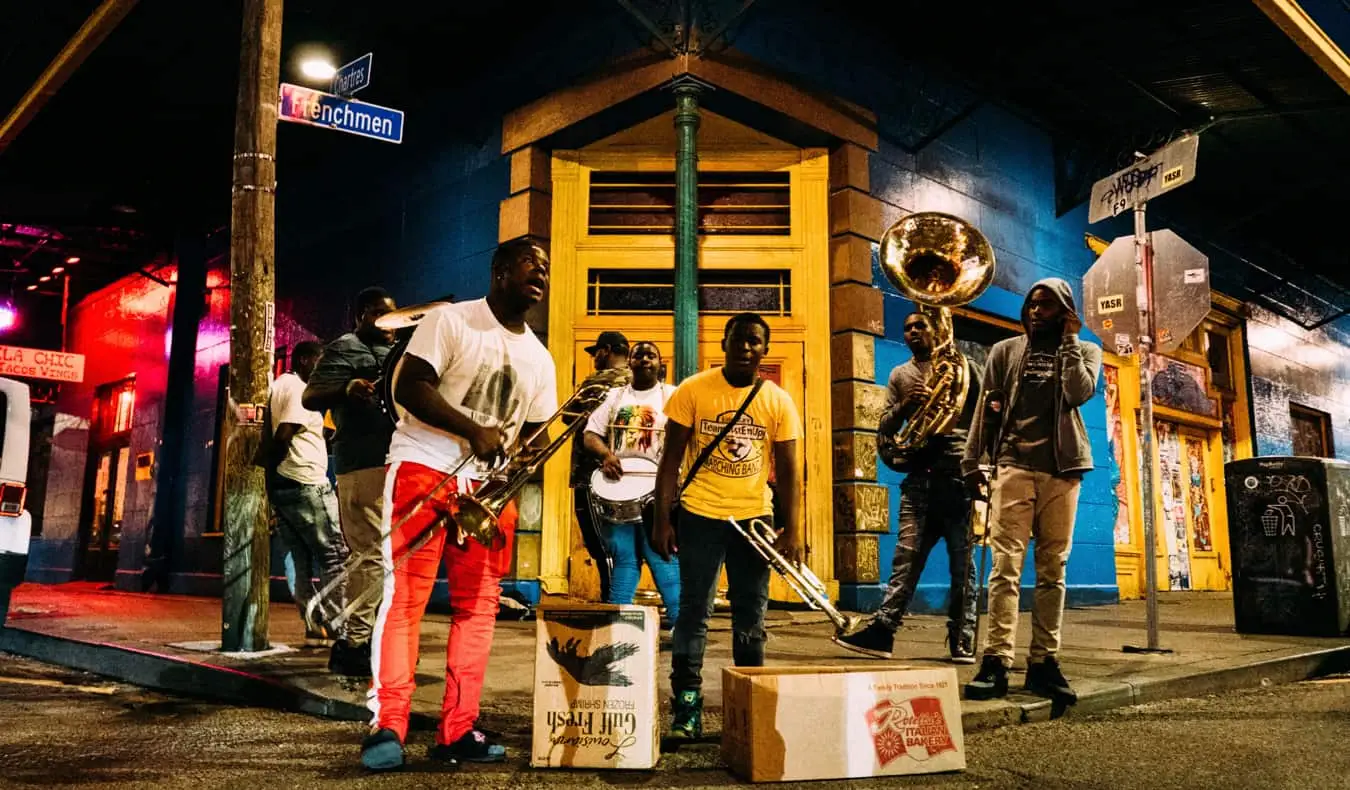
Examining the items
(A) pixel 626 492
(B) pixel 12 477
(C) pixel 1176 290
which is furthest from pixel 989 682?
(B) pixel 12 477

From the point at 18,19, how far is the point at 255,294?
6768 mm

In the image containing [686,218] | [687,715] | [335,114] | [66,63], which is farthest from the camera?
[66,63]

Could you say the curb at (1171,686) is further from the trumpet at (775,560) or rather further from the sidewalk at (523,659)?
the trumpet at (775,560)

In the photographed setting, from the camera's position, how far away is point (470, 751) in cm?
372

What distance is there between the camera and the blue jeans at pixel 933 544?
6.04 meters

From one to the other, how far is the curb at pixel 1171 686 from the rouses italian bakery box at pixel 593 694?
1.53 meters

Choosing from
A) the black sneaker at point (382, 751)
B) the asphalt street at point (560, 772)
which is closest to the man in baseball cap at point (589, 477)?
the asphalt street at point (560, 772)

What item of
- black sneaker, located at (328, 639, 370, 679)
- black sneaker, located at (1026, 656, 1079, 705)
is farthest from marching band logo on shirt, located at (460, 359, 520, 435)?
black sneaker, located at (1026, 656, 1079, 705)

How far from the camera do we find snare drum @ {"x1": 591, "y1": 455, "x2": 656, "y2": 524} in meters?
6.37

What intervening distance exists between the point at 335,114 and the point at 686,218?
10.3 ft

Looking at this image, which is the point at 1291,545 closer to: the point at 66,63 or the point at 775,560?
the point at 775,560

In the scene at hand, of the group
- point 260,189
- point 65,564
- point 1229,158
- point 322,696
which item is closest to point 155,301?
point 65,564

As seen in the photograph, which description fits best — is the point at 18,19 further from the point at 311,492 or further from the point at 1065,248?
the point at 1065,248

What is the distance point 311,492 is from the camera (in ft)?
21.5
